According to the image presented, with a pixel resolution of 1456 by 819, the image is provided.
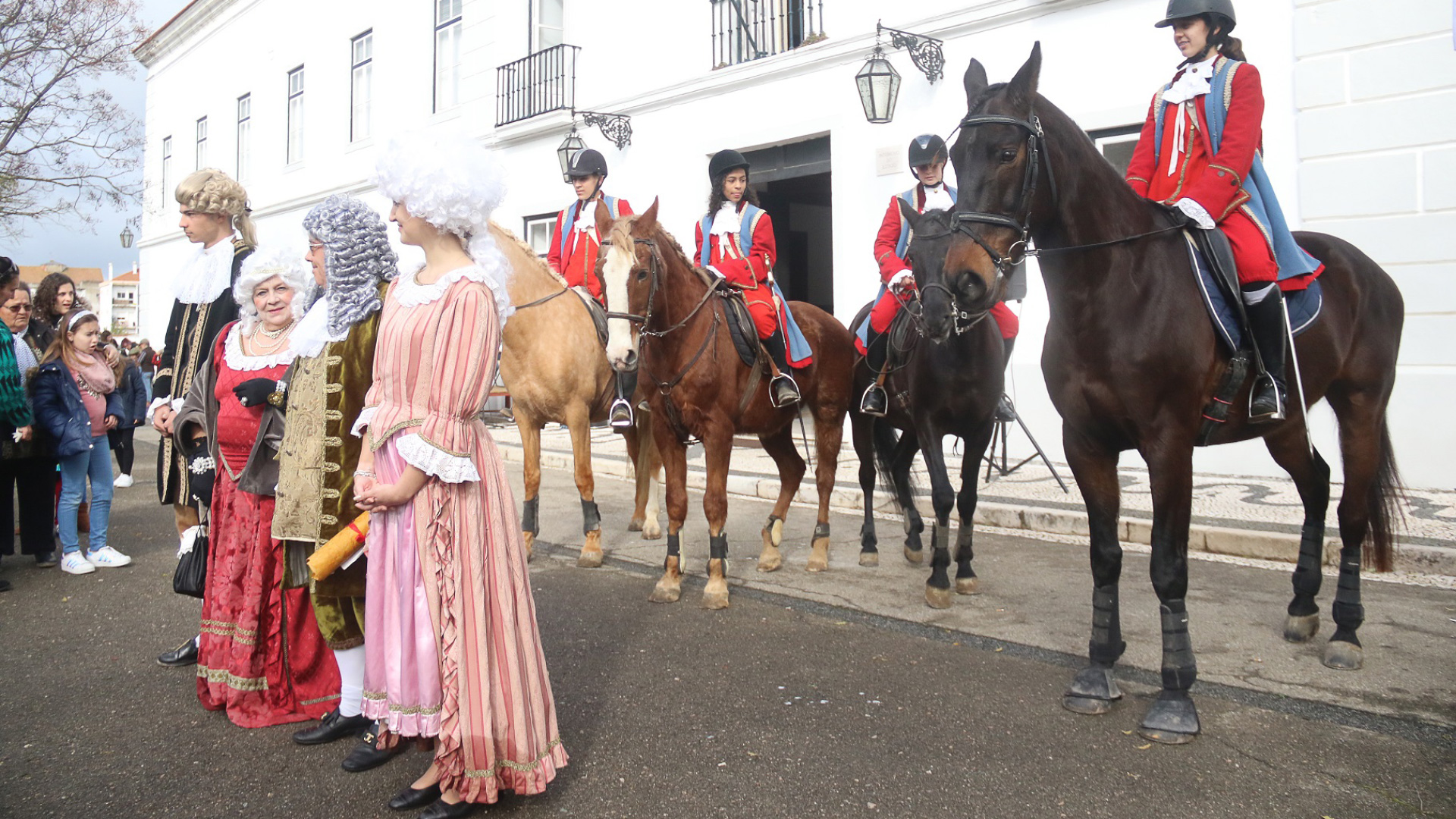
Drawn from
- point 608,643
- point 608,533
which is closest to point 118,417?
point 608,533

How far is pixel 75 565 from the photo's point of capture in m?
6.23

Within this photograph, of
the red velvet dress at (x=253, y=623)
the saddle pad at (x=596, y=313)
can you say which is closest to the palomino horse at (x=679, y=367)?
the saddle pad at (x=596, y=313)

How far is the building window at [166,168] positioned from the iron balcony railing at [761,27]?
907 inches

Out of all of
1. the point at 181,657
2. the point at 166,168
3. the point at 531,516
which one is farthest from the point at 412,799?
the point at 166,168

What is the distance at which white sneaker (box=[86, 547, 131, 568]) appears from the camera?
636 centimetres

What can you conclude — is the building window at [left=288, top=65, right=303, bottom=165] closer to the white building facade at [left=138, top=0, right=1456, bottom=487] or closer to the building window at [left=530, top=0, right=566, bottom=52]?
the white building facade at [left=138, top=0, right=1456, bottom=487]

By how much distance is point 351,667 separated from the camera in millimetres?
3361

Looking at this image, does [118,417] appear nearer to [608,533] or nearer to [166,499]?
[166,499]

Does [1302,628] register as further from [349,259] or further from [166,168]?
[166,168]

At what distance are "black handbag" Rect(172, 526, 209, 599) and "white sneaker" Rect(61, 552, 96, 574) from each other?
2894 millimetres

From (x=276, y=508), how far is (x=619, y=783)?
1485 millimetres

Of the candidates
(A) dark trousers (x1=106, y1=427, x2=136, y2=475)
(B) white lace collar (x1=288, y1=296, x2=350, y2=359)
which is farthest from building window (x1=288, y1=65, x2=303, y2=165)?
(B) white lace collar (x1=288, y1=296, x2=350, y2=359)

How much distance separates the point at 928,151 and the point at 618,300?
7.10 ft

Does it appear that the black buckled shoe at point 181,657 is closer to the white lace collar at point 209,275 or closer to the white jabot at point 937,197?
the white lace collar at point 209,275
